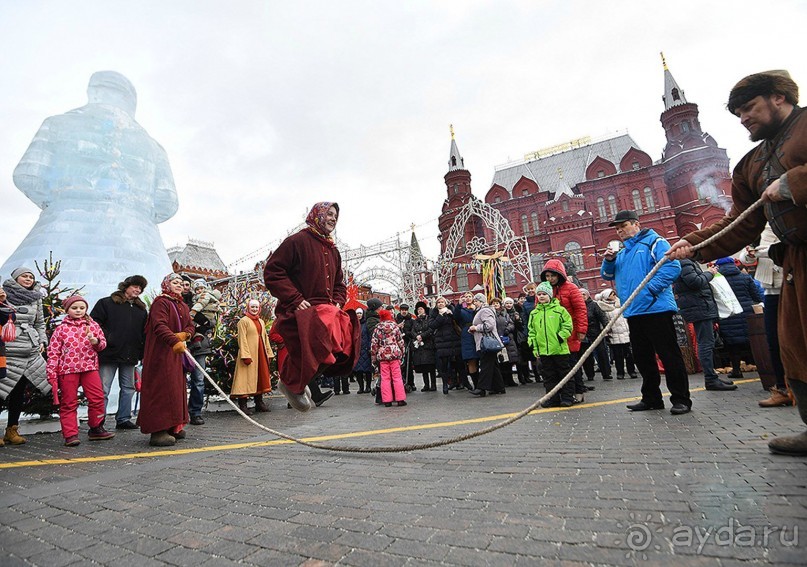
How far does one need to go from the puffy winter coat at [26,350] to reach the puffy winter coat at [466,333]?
675cm

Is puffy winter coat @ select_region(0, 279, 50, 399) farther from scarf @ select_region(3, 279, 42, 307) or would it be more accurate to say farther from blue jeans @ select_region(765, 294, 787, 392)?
blue jeans @ select_region(765, 294, 787, 392)

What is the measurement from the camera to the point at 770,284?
13.8 feet

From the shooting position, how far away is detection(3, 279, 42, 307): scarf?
221 inches

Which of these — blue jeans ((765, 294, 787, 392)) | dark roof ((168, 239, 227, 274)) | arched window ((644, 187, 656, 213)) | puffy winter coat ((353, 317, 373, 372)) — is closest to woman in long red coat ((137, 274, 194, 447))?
puffy winter coat ((353, 317, 373, 372))

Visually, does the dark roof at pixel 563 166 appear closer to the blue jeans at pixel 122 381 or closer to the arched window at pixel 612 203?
the arched window at pixel 612 203

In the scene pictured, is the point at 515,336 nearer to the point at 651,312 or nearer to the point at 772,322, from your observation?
the point at 651,312

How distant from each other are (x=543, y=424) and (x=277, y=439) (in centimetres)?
292

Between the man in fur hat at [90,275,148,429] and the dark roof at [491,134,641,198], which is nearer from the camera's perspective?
the man in fur hat at [90,275,148,429]

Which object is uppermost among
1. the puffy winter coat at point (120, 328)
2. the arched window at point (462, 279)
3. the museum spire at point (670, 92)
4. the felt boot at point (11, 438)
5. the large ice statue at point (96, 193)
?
the museum spire at point (670, 92)

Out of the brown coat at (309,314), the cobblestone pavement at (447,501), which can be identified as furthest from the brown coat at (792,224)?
the brown coat at (309,314)

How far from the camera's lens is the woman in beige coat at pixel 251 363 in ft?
24.5

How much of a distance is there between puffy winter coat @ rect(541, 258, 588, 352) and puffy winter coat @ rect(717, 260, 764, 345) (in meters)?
2.54

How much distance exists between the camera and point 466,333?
8.60m

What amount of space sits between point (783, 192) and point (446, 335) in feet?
23.3
